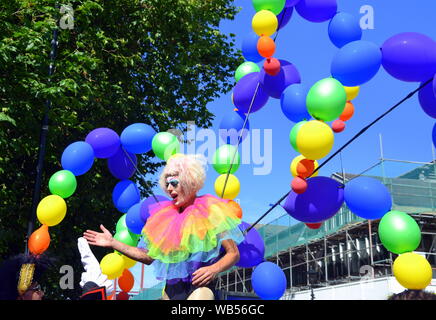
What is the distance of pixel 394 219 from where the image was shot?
4.05m

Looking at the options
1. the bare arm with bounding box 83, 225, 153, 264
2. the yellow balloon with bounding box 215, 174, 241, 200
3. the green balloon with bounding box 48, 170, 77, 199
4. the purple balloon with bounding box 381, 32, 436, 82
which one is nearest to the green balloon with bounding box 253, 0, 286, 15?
the purple balloon with bounding box 381, 32, 436, 82

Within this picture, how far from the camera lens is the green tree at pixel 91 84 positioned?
6.27 m

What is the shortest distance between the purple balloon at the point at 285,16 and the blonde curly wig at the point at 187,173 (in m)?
2.66

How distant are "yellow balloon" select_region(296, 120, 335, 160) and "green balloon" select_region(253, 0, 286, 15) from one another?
1.60 metres

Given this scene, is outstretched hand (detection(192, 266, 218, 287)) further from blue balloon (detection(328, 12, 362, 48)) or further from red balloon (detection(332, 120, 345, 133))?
blue balloon (detection(328, 12, 362, 48))

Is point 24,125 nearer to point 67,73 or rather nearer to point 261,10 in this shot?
point 67,73

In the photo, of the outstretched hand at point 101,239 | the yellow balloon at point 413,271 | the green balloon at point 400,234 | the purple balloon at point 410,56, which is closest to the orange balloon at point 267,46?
the purple balloon at point 410,56

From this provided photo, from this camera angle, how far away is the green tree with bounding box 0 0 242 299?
20.6 ft

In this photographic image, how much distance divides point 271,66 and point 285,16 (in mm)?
949

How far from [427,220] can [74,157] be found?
37.9 ft

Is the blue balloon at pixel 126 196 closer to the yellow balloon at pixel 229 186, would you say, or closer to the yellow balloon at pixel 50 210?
the yellow balloon at pixel 50 210

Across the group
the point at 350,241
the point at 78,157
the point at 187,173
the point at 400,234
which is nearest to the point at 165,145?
the point at 78,157

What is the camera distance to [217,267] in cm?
278

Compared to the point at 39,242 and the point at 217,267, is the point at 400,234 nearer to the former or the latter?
the point at 217,267
